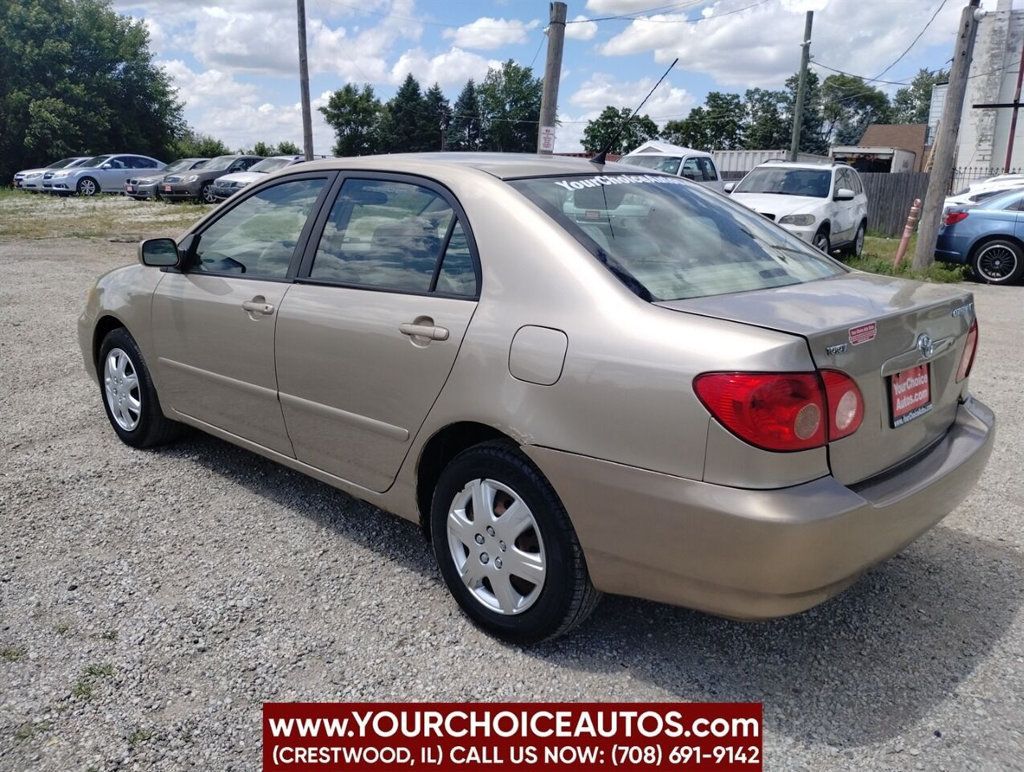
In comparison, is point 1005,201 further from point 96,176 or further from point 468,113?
point 468,113

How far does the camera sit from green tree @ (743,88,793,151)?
77.1 m

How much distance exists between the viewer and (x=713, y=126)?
75.1 meters

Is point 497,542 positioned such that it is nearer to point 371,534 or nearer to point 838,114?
point 371,534

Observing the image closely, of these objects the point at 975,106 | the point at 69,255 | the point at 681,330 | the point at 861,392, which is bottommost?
the point at 69,255

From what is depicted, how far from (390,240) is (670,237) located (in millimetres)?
1081

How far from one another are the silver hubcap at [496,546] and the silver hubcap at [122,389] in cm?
251

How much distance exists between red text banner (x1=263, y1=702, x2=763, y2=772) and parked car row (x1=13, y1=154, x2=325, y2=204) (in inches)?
869

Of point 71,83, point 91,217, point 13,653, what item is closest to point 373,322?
point 13,653

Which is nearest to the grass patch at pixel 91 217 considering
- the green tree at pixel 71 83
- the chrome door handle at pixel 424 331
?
the green tree at pixel 71 83

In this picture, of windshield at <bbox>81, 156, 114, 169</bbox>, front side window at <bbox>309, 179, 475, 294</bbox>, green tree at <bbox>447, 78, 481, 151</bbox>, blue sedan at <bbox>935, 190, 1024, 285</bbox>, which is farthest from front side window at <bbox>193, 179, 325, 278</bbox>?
green tree at <bbox>447, 78, 481, 151</bbox>

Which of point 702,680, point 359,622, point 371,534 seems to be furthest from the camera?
point 371,534

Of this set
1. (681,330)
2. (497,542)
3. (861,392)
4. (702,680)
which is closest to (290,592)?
(497,542)

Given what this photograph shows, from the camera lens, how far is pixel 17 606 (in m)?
3.28

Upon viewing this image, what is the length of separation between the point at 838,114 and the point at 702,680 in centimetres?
10366
